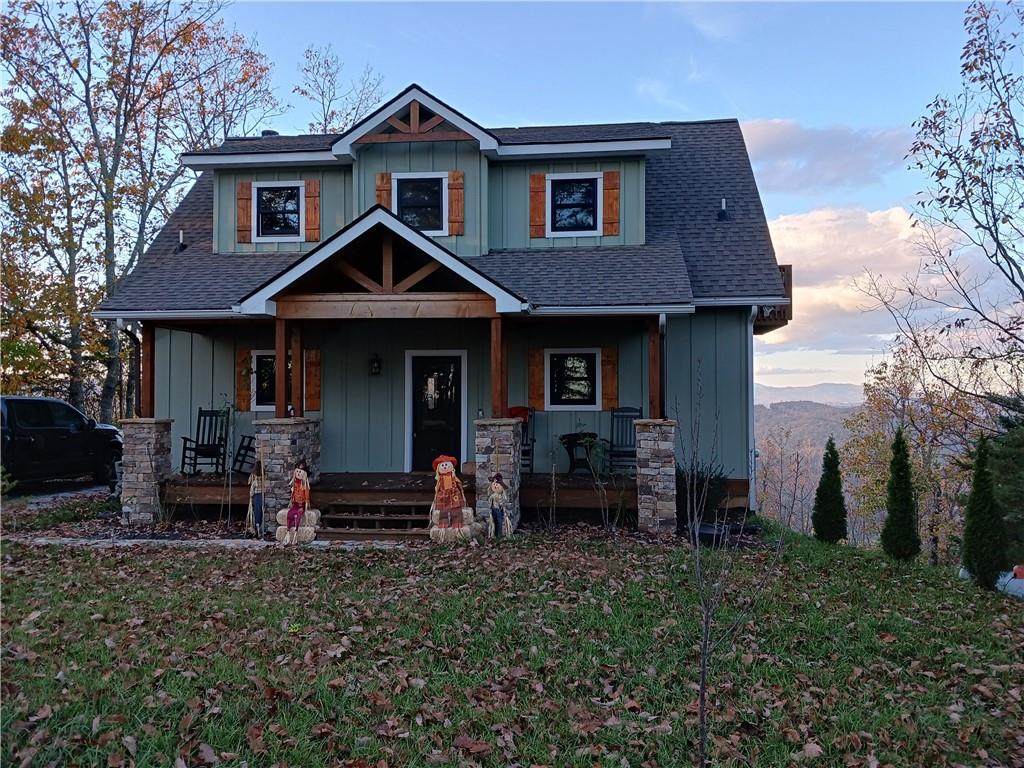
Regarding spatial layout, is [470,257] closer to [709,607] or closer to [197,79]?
[709,607]

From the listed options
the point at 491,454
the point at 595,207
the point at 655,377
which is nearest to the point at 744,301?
the point at 655,377

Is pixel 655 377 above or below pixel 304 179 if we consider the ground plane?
below

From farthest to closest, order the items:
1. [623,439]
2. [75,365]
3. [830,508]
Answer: [75,365]
[623,439]
[830,508]

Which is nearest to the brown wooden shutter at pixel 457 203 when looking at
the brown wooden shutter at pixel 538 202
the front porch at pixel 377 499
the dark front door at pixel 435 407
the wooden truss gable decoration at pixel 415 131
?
the wooden truss gable decoration at pixel 415 131

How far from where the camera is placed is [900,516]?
8.05 meters

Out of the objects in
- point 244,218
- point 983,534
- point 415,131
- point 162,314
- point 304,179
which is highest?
point 415,131

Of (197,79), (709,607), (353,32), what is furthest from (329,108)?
(709,607)

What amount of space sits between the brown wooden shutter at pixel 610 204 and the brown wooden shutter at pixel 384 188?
3.64 meters

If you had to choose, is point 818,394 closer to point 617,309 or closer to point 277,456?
point 617,309

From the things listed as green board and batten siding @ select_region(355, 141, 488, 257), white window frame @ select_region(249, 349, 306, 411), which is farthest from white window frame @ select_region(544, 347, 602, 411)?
white window frame @ select_region(249, 349, 306, 411)

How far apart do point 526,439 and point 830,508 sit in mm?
4521

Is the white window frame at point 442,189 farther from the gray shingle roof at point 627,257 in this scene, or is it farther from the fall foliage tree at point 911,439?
the fall foliage tree at point 911,439

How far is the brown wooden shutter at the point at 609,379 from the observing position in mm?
10852

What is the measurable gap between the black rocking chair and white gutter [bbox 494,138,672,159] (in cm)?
647
